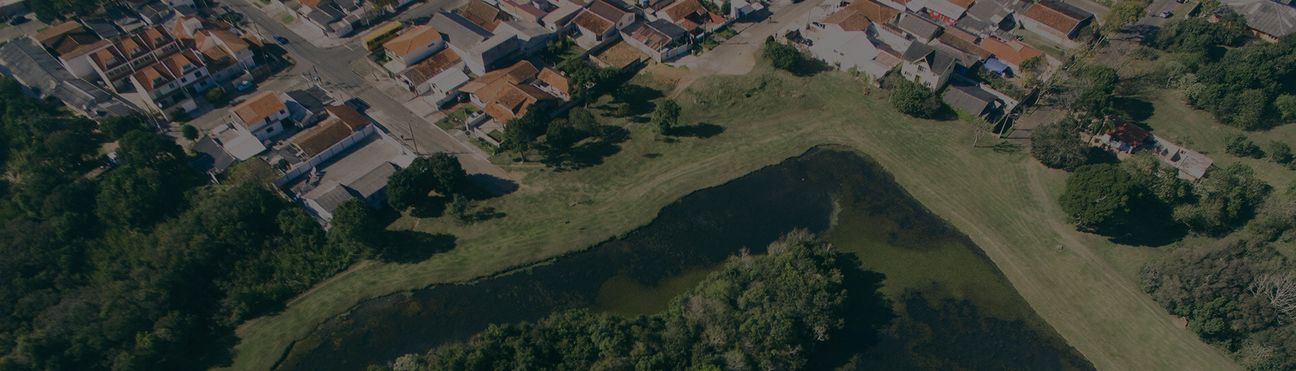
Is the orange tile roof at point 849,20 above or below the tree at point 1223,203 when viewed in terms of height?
above

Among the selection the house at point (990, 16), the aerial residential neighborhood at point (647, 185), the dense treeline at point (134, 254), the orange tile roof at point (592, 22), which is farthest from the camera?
the house at point (990, 16)

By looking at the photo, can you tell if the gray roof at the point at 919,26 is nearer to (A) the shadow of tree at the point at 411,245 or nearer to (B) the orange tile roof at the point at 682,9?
(B) the orange tile roof at the point at 682,9

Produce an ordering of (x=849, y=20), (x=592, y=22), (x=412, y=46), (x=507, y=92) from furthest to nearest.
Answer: (x=849, y=20)
(x=592, y=22)
(x=412, y=46)
(x=507, y=92)

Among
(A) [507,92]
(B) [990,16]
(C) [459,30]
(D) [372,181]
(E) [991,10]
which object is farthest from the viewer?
(E) [991,10]

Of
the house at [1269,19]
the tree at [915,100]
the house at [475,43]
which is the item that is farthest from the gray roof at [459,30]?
the house at [1269,19]

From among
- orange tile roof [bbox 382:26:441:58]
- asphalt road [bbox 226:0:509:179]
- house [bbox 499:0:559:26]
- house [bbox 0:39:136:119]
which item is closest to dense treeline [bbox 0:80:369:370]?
house [bbox 0:39:136:119]

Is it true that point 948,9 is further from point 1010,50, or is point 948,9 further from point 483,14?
point 483,14

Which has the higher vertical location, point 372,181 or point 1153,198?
point 1153,198

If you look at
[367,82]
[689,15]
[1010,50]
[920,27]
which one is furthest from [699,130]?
[1010,50]
